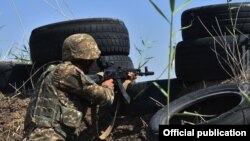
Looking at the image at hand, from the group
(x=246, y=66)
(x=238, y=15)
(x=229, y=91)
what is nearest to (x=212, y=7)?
(x=238, y=15)

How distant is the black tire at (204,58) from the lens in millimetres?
6211

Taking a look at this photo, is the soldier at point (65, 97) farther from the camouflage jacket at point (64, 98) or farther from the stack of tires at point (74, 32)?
the stack of tires at point (74, 32)

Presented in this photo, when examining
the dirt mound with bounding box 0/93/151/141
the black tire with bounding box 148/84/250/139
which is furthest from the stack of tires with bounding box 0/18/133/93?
the black tire with bounding box 148/84/250/139

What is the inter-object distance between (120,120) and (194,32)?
3.71 feet

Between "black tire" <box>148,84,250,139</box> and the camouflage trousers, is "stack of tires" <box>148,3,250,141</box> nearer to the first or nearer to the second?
"black tire" <box>148,84,250,139</box>

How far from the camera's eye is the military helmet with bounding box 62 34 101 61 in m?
5.85

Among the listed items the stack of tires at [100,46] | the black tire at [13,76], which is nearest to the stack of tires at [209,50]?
the stack of tires at [100,46]

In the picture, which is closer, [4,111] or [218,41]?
[218,41]

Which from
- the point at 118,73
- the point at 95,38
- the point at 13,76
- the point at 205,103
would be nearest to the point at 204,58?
the point at 205,103

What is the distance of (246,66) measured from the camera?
5992 millimetres

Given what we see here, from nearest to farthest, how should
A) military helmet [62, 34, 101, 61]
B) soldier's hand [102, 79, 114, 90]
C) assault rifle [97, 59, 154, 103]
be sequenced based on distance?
military helmet [62, 34, 101, 61]
soldier's hand [102, 79, 114, 90]
assault rifle [97, 59, 154, 103]

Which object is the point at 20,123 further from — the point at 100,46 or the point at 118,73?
the point at 118,73

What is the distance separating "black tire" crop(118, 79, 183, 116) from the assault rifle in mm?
115

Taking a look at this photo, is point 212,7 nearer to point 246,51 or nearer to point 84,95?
point 246,51
